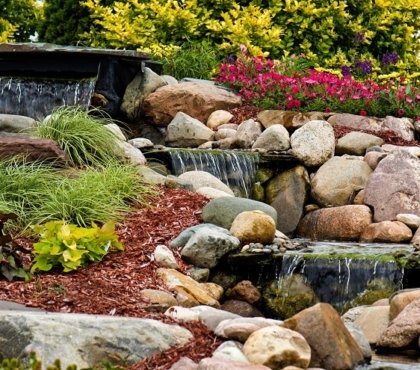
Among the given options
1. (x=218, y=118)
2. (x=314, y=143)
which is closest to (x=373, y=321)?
(x=314, y=143)

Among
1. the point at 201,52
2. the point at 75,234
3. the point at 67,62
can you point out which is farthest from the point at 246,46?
the point at 75,234

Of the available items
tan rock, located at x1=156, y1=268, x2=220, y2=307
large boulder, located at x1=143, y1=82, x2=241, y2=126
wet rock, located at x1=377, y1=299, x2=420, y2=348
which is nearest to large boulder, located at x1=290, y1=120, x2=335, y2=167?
large boulder, located at x1=143, y1=82, x2=241, y2=126

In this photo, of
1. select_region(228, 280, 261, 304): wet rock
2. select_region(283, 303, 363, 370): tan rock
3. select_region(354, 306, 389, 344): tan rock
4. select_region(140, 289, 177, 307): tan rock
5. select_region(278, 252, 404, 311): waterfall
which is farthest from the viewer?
select_region(228, 280, 261, 304): wet rock

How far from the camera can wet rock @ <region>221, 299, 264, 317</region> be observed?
23.4 ft

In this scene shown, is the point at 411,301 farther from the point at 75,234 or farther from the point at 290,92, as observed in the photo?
the point at 290,92

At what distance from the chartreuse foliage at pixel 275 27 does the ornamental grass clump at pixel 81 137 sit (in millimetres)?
4821

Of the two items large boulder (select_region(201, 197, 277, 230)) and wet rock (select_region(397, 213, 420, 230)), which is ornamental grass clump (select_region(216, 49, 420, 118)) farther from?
large boulder (select_region(201, 197, 277, 230))

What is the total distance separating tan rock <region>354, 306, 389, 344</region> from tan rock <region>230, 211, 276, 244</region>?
133 centimetres

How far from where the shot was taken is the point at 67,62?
11.8 m

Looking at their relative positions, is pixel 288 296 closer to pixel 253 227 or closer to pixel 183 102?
pixel 253 227

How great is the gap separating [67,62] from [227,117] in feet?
7.41

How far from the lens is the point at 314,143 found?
32.7 feet

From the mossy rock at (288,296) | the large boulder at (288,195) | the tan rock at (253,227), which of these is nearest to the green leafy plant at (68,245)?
the tan rock at (253,227)

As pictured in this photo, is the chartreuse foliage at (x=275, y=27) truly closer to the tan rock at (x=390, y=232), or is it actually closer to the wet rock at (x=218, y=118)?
the wet rock at (x=218, y=118)
